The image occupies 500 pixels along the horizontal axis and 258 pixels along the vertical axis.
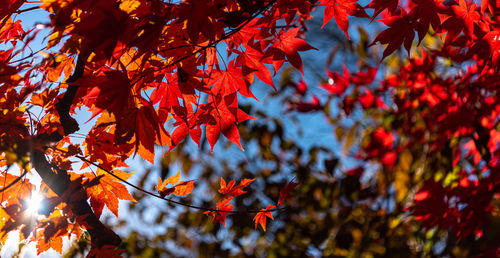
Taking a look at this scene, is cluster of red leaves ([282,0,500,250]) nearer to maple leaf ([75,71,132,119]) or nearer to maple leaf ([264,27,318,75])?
maple leaf ([264,27,318,75])

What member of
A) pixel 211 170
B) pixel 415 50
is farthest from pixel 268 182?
pixel 415 50

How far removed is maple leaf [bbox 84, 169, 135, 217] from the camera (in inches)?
44.9

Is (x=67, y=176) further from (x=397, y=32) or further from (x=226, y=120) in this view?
(x=397, y=32)

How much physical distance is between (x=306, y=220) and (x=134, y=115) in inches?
116

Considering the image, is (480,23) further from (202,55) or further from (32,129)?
(32,129)

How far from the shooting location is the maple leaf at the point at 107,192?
1.14m

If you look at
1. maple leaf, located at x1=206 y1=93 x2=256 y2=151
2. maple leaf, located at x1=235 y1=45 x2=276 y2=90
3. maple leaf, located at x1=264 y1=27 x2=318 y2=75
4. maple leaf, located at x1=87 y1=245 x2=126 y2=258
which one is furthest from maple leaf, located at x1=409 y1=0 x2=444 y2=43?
maple leaf, located at x1=87 y1=245 x2=126 y2=258

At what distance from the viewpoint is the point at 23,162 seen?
0.76 meters

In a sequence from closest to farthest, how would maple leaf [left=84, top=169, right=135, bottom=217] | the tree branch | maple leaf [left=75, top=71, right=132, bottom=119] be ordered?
maple leaf [left=75, top=71, right=132, bottom=119] → the tree branch → maple leaf [left=84, top=169, right=135, bottom=217]

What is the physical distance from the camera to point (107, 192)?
116 centimetres

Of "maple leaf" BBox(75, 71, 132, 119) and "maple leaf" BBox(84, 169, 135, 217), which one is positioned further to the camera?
"maple leaf" BBox(84, 169, 135, 217)

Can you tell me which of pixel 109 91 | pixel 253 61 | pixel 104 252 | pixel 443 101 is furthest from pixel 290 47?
pixel 443 101

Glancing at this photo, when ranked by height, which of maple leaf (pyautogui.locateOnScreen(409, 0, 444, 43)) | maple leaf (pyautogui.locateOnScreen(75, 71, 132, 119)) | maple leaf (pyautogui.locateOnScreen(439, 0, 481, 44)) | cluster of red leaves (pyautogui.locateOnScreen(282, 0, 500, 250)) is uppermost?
maple leaf (pyautogui.locateOnScreen(75, 71, 132, 119))

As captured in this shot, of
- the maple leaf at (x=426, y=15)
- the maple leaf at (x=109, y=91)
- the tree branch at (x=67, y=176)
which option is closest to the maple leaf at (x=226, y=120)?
the maple leaf at (x=109, y=91)
